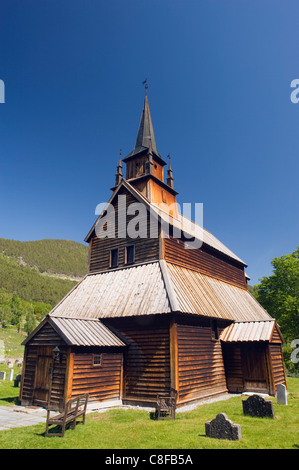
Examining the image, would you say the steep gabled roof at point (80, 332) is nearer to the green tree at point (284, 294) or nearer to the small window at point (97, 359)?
the small window at point (97, 359)

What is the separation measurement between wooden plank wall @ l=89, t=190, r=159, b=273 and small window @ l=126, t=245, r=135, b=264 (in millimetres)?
265

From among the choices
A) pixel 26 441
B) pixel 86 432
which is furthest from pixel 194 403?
pixel 26 441

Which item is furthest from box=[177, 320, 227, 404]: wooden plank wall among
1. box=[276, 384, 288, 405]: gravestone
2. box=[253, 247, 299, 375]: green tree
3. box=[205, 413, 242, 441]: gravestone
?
box=[253, 247, 299, 375]: green tree

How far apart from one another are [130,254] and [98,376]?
7.90 m

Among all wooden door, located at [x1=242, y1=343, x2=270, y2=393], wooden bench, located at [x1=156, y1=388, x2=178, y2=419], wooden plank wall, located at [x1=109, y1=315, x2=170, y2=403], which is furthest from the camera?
wooden door, located at [x1=242, y1=343, x2=270, y2=393]

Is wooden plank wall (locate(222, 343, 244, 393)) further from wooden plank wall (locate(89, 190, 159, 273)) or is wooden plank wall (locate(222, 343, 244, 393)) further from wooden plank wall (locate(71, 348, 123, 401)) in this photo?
wooden plank wall (locate(89, 190, 159, 273))

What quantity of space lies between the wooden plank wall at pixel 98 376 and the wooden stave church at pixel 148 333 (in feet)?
0.15

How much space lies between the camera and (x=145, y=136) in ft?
92.6

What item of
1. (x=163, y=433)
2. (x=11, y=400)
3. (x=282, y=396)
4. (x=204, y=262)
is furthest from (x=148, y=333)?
(x=204, y=262)

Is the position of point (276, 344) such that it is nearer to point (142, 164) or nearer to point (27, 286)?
point (142, 164)

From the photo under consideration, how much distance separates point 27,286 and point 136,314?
161 m

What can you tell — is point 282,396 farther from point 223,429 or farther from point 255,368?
point 223,429

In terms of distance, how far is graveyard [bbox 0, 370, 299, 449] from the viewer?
8633mm

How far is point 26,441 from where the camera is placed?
29.3 ft
